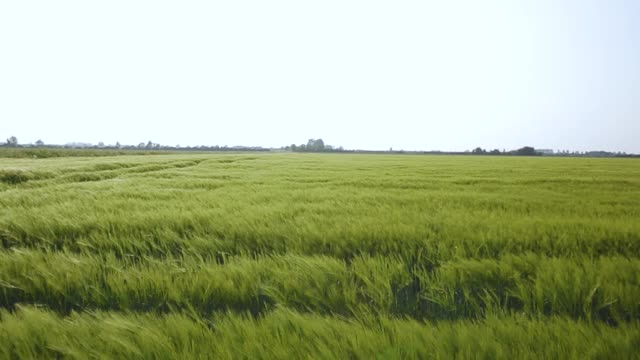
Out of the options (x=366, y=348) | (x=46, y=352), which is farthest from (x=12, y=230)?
(x=366, y=348)

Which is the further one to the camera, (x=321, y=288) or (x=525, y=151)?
(x=525, y=151)

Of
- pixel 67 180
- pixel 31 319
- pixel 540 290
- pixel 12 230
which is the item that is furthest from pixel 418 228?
pixel 67 180

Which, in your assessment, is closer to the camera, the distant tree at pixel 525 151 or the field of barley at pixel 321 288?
the field of barley at pixel 321 288

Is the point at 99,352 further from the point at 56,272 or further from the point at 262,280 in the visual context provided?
the point at 56,272

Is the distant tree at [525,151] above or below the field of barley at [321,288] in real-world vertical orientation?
above

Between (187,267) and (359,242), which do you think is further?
(359,242)

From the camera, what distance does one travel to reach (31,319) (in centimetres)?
159

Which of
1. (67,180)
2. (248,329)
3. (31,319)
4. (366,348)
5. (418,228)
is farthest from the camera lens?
(67,180)

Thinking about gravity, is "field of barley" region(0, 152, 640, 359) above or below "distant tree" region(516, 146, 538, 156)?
below

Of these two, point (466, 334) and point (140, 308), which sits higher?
point (466, 334)

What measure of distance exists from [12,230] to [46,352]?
3.65 metres

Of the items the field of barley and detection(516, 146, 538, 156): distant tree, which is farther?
detection(516, 146, 538, 156): distant tree

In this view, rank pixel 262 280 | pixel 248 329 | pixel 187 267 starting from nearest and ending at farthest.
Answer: pixel 248 329 → pixel 262 280 → pixel 187 267

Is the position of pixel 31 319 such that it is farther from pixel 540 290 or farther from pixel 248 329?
pixel 540 290
